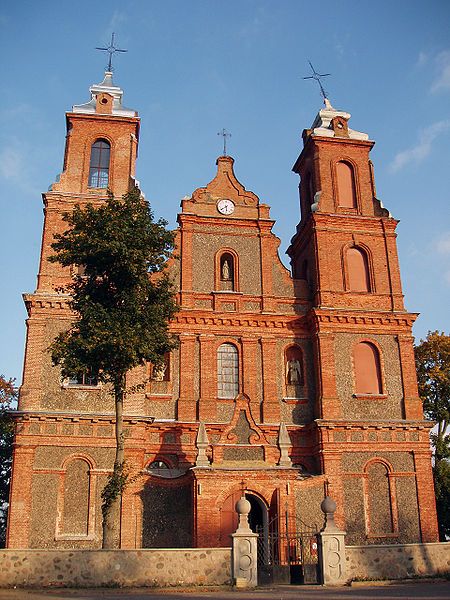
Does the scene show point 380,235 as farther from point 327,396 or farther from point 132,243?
point 132,243

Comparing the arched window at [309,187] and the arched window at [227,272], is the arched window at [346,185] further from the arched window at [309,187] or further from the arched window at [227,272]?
the arched window at [227,272]

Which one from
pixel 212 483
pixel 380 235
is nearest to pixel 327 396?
pixel 212 483

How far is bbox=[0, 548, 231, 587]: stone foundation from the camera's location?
19.2 metres

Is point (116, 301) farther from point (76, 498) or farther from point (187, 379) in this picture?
point (76, 498)

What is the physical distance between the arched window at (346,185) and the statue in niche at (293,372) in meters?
9.28

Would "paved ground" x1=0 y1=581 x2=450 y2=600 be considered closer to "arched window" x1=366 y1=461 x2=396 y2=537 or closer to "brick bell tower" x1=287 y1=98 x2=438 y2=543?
"arched window" x1=366 y1=461 x2=396 y2=537

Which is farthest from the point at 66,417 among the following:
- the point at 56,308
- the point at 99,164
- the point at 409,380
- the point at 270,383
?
the point at 409,380

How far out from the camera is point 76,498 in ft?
88.3

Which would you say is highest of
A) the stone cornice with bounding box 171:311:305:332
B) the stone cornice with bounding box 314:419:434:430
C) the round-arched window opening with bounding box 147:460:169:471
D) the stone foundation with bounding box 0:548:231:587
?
the stone cornice with bounding box 171:311:305:332

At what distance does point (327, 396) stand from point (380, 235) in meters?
9.76

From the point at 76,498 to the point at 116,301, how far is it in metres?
9.00

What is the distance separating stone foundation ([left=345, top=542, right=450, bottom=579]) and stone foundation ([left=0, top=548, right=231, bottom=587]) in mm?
4175

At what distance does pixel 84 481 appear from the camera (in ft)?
89.4

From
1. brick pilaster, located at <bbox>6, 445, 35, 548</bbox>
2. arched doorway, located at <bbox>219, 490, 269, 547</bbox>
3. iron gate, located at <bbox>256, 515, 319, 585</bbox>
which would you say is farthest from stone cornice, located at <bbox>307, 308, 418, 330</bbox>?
brick pilaster, located at <bbox>6, 445, 35, 548</bbox>
